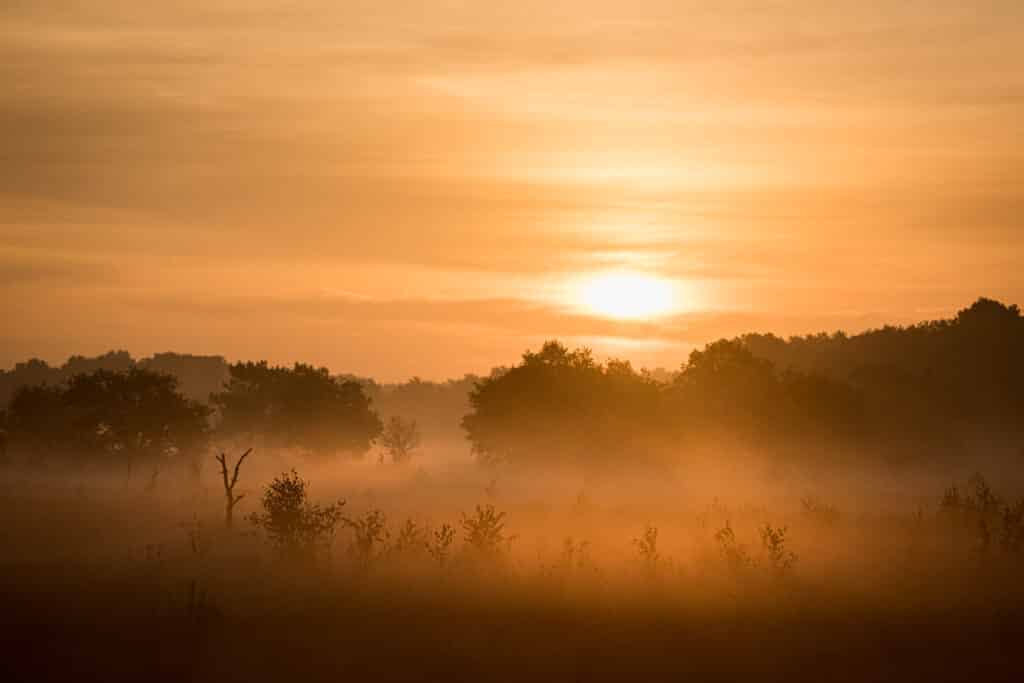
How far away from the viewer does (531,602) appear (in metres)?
27.4

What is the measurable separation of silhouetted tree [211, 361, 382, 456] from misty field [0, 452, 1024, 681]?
144 feet

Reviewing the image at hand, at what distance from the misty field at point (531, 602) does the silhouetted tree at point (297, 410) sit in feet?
144

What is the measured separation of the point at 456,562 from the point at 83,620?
954 centimetres

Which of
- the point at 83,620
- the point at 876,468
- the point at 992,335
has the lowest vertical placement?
the point at 83,620

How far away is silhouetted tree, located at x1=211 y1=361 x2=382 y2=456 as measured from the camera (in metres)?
87.9

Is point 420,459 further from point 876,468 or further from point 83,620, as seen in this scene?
point 83,620

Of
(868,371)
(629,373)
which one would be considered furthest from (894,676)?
(868,371)

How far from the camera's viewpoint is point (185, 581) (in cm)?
2997

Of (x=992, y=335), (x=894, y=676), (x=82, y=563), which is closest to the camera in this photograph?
(x=894, y=676)

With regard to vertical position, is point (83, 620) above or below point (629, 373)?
below

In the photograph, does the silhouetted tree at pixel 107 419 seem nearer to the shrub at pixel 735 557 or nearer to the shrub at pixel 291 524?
the shrub at pixel 291 524

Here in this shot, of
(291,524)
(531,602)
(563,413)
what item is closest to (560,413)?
(563,413)

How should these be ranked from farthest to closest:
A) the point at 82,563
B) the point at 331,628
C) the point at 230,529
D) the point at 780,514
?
the point at 780,514 → the point at 230,529 → the point at 82,563 → the point at 331,628

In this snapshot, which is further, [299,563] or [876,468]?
[876,468]
